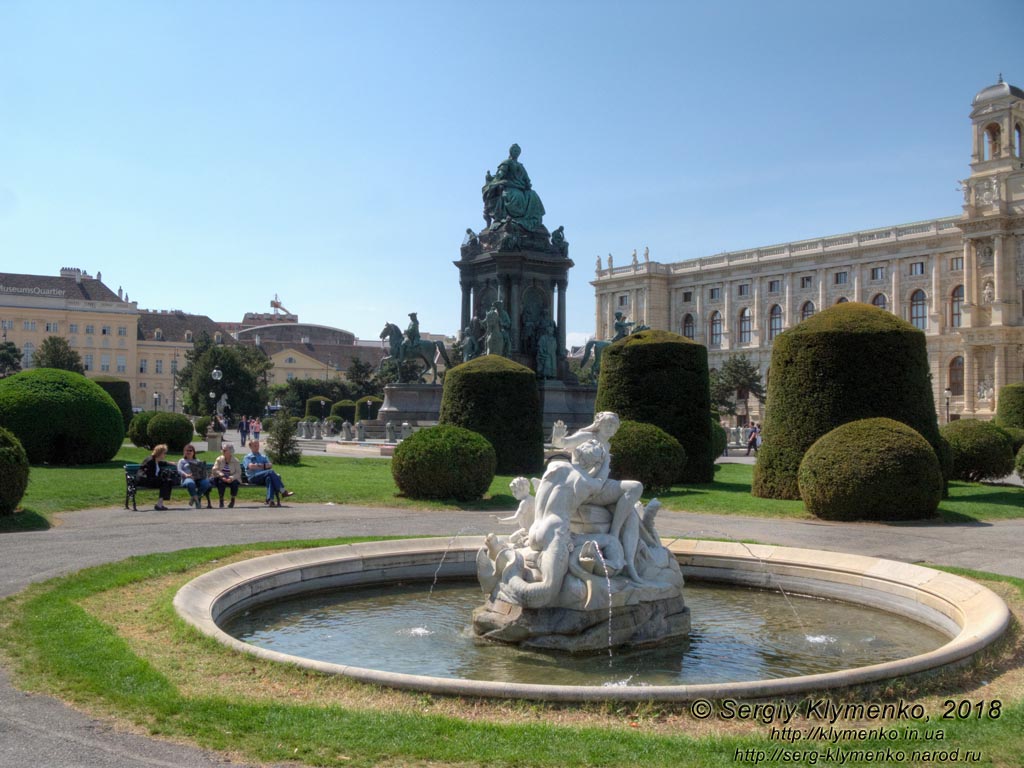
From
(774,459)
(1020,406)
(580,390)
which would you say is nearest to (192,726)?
(774,459)

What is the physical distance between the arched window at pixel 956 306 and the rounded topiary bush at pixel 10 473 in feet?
270

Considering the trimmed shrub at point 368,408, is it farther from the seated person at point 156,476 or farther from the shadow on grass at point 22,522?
the shadow on grass at point 22,522

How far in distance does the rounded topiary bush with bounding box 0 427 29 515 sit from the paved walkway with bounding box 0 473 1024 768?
743 millimetres

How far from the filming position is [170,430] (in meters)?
27.6

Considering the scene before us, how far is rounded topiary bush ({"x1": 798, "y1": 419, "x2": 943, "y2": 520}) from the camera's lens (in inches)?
631

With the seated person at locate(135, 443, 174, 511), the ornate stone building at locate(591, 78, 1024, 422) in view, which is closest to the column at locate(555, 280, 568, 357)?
the seated person at locate(135, 443, 174, 511)

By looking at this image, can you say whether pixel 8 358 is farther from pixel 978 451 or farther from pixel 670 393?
pixel 978 451

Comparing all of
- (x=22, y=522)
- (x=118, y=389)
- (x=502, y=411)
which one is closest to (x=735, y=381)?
(x=118, y=389)

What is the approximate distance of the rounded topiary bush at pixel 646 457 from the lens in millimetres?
19641

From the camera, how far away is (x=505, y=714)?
5.51 metres

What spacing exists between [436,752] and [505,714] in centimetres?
69

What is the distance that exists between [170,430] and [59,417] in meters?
5.35

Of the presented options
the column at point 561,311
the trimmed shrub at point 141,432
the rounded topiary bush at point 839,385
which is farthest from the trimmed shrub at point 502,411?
the column at point 561,311

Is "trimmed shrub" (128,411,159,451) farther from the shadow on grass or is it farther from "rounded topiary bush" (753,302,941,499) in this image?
"rounded topiary bush" (753,302,941,499)
